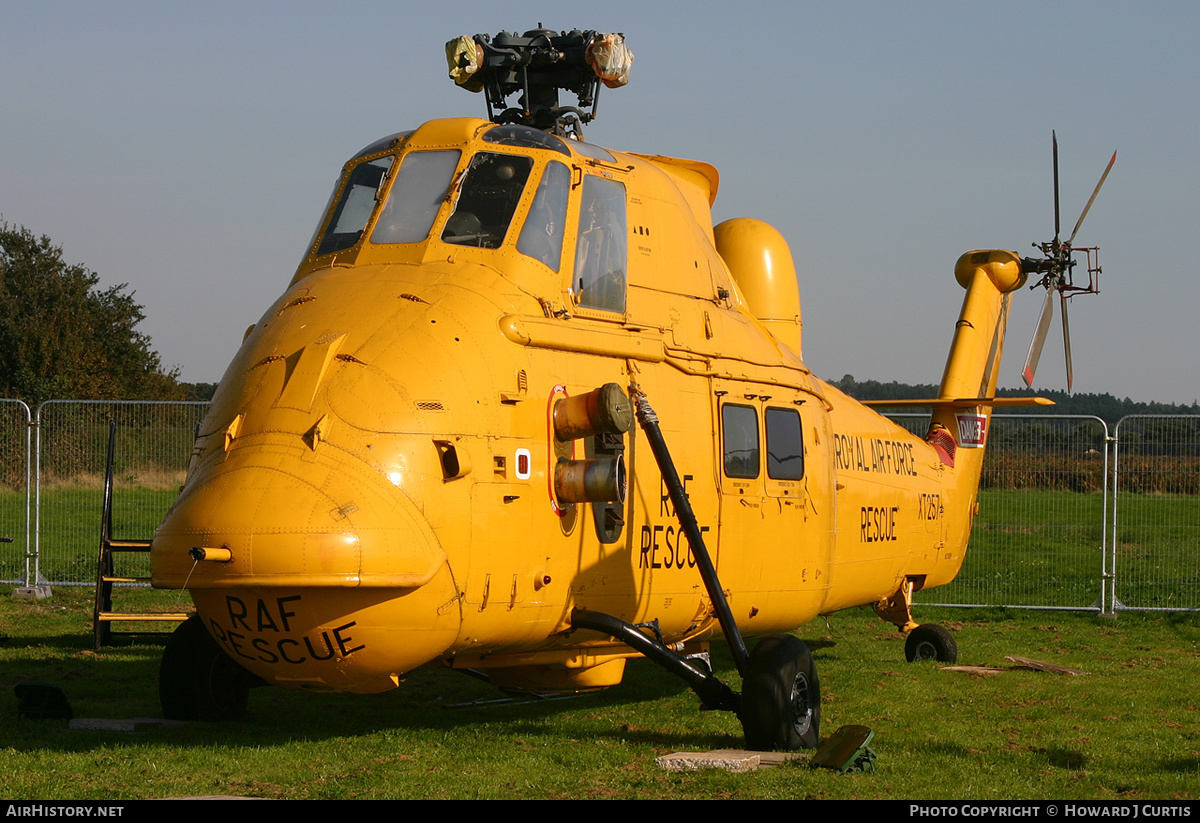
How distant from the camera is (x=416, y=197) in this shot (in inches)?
324

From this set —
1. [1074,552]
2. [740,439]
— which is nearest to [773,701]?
[740,439]

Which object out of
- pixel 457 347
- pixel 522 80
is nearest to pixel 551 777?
pixel 457 347

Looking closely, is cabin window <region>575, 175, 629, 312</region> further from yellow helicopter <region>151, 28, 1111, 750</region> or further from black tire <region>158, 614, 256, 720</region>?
black tire <region>158, 614, 256, 720</region>

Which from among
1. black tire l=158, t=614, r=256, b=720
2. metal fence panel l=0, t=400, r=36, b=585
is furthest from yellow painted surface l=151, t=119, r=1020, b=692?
metal fence panel l=0, t=400, r=36, b=585

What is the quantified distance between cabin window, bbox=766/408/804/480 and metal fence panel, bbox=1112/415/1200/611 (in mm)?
9167

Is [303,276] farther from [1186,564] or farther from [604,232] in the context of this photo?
[1186,564]

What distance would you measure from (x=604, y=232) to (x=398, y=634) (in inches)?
128

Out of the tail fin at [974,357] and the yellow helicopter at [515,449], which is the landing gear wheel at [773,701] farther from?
the tail fin at [974,357]

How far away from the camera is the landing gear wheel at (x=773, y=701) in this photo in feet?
26.2

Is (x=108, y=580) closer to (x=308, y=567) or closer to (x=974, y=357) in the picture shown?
(x=308, y=567)

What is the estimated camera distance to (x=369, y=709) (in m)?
10.0

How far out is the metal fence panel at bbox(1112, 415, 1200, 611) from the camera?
17.5 m

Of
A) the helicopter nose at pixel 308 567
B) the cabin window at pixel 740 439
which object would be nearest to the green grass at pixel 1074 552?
the cabin window at pixel 740 439

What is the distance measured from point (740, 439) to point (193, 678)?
436cm
